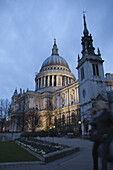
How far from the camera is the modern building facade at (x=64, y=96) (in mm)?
40156

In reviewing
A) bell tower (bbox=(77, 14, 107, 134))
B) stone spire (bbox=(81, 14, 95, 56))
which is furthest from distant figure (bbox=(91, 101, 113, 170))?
stone spire (bbox=(81, 14, 95, 56))

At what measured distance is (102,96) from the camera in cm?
3919

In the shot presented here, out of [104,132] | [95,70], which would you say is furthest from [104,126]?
[95,70]

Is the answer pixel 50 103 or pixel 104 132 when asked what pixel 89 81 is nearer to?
pixel 104 132

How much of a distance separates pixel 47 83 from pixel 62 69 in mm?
14029

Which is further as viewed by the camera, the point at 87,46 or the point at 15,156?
the point at 87,46

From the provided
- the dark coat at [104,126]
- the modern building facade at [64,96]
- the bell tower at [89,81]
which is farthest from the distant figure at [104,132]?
the bell tower at [89,81]

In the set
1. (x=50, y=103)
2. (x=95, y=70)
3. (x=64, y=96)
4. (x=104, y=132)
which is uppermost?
(x=95, y=70)

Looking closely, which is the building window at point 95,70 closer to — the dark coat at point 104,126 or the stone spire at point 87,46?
the stone spire at point 87,46

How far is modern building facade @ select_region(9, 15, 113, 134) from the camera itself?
4016 cm

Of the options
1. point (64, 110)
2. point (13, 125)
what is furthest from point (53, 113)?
point (13, 125)

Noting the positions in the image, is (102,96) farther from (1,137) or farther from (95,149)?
(95,149)

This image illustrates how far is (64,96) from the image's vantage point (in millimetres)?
72562

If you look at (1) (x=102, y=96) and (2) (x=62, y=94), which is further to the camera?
(2) (x=62, y=94)
